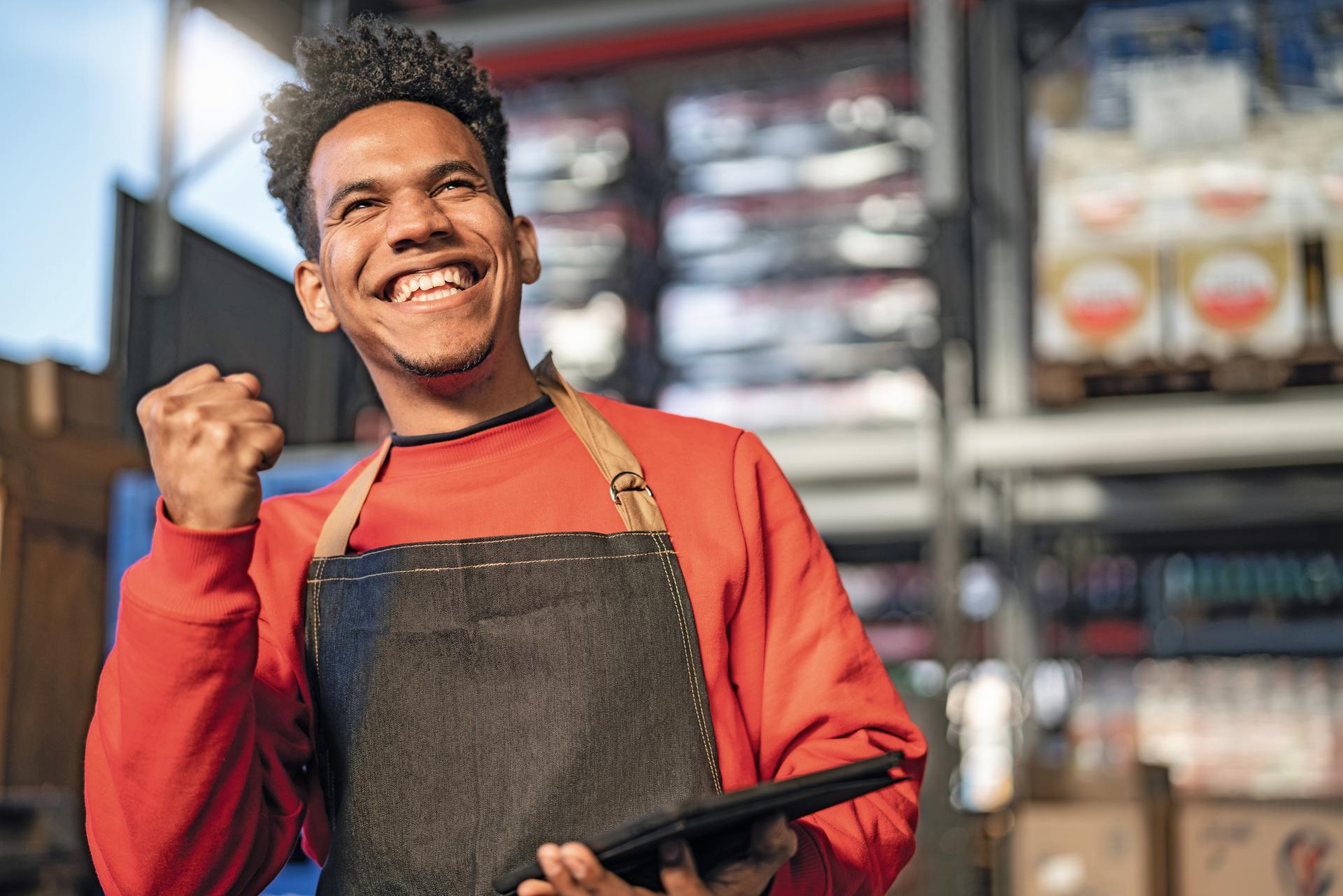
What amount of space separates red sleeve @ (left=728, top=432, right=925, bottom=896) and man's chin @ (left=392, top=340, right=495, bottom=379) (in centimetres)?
24

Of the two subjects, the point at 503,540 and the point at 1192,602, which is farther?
the point at 1192,602

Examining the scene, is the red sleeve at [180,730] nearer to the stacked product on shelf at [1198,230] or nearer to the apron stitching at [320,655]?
the apron stitching at [320,655]

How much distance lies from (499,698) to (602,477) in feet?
0.72

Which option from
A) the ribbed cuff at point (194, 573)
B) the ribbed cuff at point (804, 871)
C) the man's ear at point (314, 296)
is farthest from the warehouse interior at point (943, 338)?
the ribbed cuff at point (804, 871)

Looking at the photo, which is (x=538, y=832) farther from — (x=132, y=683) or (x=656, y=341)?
(x=656, y=341)

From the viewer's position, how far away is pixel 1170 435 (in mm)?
2854

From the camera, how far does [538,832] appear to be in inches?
44.2

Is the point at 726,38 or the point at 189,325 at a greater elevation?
the point at 726,38

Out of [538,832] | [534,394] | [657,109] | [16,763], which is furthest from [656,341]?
[538,832]

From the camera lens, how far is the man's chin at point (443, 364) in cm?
123

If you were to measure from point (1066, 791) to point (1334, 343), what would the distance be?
101cm

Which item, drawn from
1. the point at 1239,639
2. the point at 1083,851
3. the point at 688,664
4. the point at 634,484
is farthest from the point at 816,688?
the point at 1239,639

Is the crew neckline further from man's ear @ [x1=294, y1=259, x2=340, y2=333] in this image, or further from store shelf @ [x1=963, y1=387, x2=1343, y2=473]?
store shelf @ [x1=963, y1=387, x2=1343, y2=473]

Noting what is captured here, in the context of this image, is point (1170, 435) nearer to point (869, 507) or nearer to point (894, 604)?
point (869, 507)
